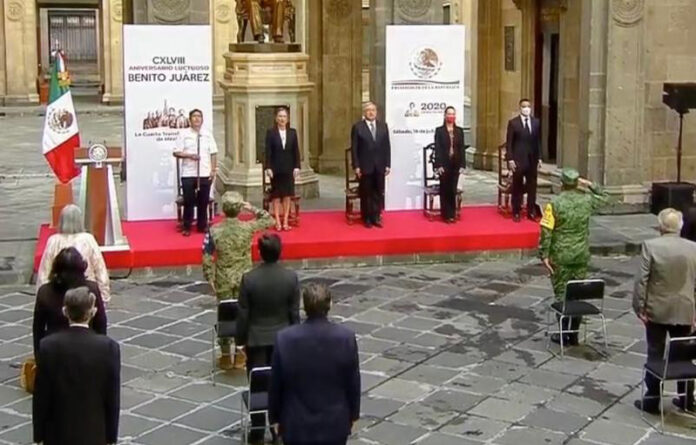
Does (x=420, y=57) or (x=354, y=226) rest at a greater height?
(x=420, y=57)

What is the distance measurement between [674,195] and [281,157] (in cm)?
582

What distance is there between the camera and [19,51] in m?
34.4

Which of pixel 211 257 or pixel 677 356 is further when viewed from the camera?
pixel 211 257

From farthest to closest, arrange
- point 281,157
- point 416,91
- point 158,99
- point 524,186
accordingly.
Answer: point 416,91, point 524,186, point 158,99, point 281,157

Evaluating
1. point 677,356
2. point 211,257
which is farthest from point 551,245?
point 211,257

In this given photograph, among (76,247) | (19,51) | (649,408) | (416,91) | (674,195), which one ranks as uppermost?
(19,51)

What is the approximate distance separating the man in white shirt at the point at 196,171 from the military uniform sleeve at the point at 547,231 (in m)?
5.25

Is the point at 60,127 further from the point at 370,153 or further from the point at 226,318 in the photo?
the point at 226,318

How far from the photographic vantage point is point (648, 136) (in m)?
16.4

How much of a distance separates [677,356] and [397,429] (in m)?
1.96

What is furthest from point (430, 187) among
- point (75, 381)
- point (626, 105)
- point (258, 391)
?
point (75, 381)

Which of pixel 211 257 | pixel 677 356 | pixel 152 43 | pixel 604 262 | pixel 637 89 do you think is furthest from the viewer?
pixel 637 89

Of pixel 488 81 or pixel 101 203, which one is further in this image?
pixel 488 81

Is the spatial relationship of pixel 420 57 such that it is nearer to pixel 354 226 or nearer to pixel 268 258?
pixel 354 226
